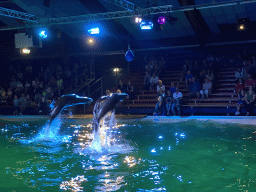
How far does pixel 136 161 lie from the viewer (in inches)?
227

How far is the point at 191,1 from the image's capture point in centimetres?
1397

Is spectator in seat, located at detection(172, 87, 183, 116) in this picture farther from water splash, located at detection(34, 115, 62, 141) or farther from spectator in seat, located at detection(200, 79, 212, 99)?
water splash, located at detection(34, 115, 62, 141)

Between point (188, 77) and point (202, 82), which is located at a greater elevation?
point (188, 77)

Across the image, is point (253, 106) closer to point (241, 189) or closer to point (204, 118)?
point (204, 118)

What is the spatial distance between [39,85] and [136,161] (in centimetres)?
1305

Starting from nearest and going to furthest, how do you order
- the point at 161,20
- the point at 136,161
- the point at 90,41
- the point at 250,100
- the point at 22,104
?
the point at 136,161, the point at 161,20, the point at 250,100, the point at 22,104, the point at 90,41

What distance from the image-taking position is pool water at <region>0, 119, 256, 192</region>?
445cm

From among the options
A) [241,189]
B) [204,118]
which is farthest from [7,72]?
[241,189]

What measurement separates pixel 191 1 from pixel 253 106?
5.79 m

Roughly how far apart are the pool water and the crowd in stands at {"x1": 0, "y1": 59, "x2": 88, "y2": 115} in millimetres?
6496

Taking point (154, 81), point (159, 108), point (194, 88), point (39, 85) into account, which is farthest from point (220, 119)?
point (39, 85)

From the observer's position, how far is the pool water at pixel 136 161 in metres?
4.45

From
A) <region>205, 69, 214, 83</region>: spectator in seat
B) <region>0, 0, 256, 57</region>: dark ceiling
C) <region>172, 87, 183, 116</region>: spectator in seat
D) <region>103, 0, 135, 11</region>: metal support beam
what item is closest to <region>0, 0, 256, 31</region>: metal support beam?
<region>103, 0, 135, 11</region>: metal support beam

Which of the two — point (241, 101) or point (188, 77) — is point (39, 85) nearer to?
point (188, 77)
